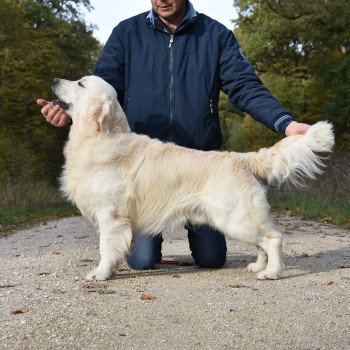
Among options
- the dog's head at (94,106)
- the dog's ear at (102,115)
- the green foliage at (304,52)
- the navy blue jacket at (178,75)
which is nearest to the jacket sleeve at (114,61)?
the navy blue jacket at (178,75)

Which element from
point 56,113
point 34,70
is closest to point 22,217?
point 56,113

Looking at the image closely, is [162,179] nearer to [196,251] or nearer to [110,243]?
[110,243]

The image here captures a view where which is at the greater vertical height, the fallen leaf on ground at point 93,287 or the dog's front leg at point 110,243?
the dog's front leg at point 110,243

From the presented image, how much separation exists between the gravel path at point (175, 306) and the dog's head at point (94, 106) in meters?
1.41

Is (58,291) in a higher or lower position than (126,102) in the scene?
lower

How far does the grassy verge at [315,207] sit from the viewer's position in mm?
11567

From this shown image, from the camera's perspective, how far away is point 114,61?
20.4ft

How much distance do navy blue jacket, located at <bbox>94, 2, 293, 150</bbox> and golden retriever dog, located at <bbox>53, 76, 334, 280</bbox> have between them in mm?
729

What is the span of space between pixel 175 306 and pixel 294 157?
5.71ft

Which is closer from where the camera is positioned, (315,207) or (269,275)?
(269,275)

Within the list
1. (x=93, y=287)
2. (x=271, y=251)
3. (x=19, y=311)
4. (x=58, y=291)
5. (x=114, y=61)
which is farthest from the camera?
(x=114, y=61)

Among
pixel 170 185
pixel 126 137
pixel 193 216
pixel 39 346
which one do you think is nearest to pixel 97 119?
pixel 126 137

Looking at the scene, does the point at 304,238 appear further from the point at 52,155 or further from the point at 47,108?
the point at 52,155

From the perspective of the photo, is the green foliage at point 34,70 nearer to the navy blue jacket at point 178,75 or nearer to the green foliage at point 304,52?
the green foliage at point 304,52
